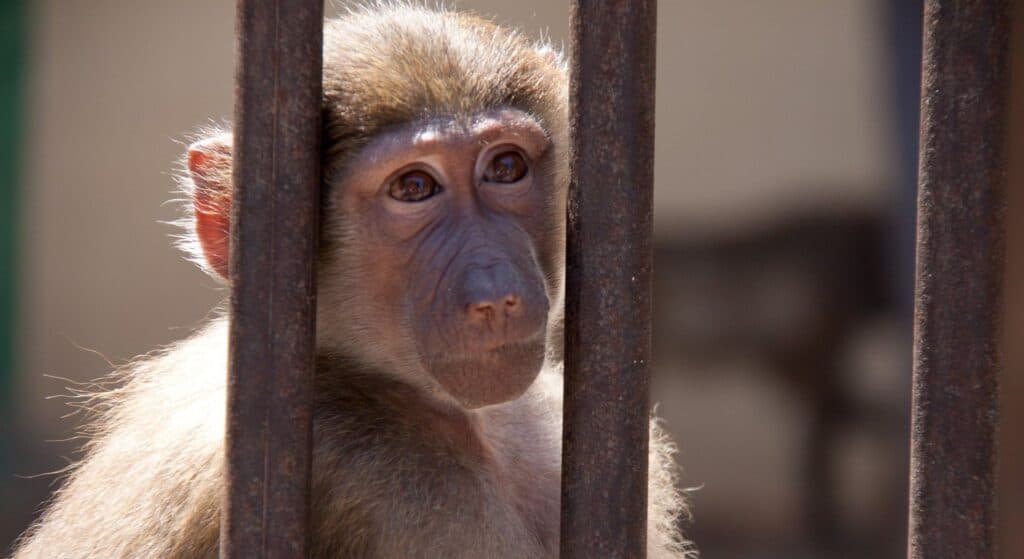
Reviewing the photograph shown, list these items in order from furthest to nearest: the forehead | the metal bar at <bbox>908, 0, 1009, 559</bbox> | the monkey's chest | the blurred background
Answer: the blurred background → the forehead → the monkey's chest → the metal bar at <bbox>908, 0, 1009, 559</bbox>

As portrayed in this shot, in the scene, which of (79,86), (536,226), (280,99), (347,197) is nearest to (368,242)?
(347,197)

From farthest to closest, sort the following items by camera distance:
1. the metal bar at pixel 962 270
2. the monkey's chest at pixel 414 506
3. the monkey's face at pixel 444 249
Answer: the monkey's face at pixel 444 249, the monkey's chest at pixel 414 506, the metal bar at pixel 962 270

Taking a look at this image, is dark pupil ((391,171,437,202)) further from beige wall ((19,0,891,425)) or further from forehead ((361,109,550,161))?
beige wall ((19,0,891,425))

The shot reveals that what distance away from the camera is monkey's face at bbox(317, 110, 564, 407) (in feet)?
6.72

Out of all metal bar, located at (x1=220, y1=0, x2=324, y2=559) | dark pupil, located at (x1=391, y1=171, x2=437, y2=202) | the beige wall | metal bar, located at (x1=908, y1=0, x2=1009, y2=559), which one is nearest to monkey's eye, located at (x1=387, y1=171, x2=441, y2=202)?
dark pupil, located at (x1=391, y1=171, x2=437, y2=202)

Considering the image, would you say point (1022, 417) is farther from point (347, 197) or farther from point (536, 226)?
point (347, 197)

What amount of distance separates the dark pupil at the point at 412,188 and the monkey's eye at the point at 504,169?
0.39 ft

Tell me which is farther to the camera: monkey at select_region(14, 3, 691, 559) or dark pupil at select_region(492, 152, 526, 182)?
dark pupil at select_region(492, 152, 526, 182)

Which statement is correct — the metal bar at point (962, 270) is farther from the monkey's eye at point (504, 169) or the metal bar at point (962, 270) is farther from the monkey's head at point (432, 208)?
the monkey's eye at point (504, 169)

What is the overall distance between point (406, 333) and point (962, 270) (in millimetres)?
1005

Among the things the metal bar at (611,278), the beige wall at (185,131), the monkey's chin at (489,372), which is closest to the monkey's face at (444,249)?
the monkey's chin at (489,372)

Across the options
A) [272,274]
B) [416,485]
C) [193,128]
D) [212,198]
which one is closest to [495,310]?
[416,485]

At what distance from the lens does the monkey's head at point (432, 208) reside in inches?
80.9

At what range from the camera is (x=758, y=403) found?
6121 millimetres
